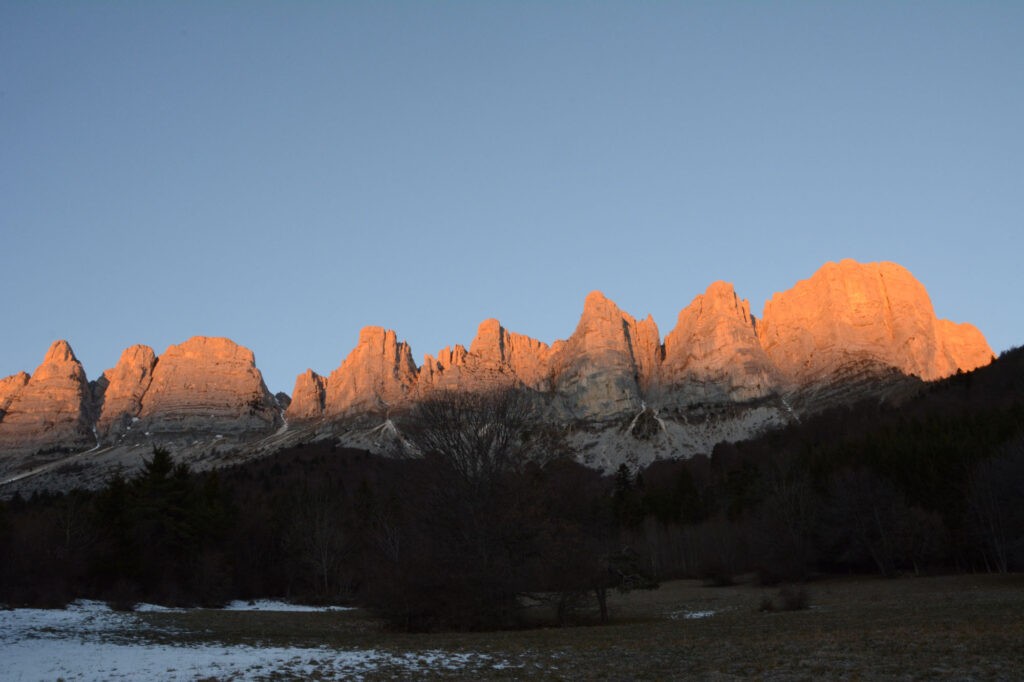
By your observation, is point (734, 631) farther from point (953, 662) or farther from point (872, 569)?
point (872, 569)

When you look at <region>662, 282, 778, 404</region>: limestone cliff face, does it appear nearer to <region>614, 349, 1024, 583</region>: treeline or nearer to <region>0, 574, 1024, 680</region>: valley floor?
<region>614, 349, 1024, 583</region>: treeline

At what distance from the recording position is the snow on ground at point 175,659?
14039mm

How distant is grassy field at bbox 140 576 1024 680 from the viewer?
13.1 meters

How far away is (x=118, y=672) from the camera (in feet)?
46.4

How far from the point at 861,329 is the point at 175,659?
183 meters

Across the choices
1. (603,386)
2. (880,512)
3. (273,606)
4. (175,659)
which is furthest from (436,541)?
(603,386)

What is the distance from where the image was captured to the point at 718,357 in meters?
183

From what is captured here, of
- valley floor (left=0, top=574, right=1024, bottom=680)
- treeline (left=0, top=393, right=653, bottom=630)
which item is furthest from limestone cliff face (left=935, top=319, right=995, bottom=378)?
valley floor (left=0, top=574, right=1024, bottom=680)

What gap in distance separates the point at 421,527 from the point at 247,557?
3639 cm

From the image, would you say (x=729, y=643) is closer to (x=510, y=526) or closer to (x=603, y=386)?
(x=510, y=526)

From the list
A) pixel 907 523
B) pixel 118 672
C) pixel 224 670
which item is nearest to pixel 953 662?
pixel 224 670

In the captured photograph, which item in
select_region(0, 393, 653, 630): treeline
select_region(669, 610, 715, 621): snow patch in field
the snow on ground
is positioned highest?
select_region(0, 393, 653, 630): treeline

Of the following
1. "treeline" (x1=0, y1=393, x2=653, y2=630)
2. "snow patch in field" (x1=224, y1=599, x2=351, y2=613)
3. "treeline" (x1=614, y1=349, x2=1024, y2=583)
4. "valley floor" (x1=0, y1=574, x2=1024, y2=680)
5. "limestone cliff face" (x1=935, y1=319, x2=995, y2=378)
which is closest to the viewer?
"valley floor" (x1=0, y1=574, x2=1024, y2=680)

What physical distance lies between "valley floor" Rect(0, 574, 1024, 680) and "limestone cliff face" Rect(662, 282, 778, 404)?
152282 millimetres
